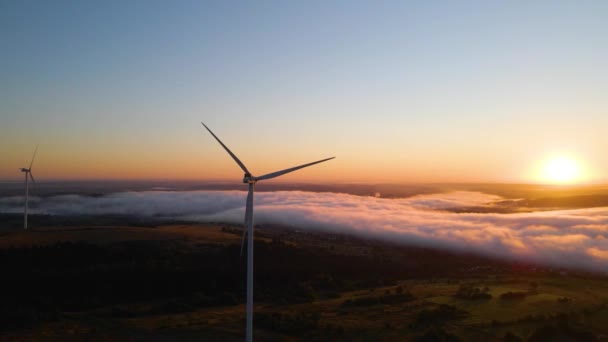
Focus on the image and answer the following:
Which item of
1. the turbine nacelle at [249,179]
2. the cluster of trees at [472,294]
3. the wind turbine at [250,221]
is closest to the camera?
the wind turbine at [250,221]

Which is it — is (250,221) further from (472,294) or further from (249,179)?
(472,294)

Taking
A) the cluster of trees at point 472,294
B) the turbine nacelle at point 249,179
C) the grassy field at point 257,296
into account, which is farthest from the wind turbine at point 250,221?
the cluster of trees at point 472,294

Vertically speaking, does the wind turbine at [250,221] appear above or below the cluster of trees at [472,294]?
above

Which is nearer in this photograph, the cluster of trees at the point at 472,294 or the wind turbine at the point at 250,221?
the wind turbine at the point at 250,221

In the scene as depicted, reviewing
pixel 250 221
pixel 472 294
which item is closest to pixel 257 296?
pixel 472 294

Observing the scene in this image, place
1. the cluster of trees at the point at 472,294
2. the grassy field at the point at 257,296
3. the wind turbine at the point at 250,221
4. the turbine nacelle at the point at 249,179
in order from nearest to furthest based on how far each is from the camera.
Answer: the wind turbine at the point at 250,221
the turbine nacelle at the point at 249,179
the grassy field at the point at 257,296
the cluster of trees at the point at 472,294

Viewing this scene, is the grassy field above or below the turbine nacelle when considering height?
below

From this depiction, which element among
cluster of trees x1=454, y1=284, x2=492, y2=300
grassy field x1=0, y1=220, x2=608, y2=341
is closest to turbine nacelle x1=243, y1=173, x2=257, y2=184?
grassy field x1=0, y1=220, x2=608, y2=341

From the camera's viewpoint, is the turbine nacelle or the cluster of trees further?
the cluster of trees

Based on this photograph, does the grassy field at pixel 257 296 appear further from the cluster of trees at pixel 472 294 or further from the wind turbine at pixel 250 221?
the wind turbine at pixel 250 221

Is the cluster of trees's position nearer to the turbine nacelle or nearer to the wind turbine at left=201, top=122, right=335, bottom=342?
the wind turbine at left=201, top=122, right=335, bottom=342

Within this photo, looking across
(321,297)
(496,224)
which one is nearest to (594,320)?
(321,297)
